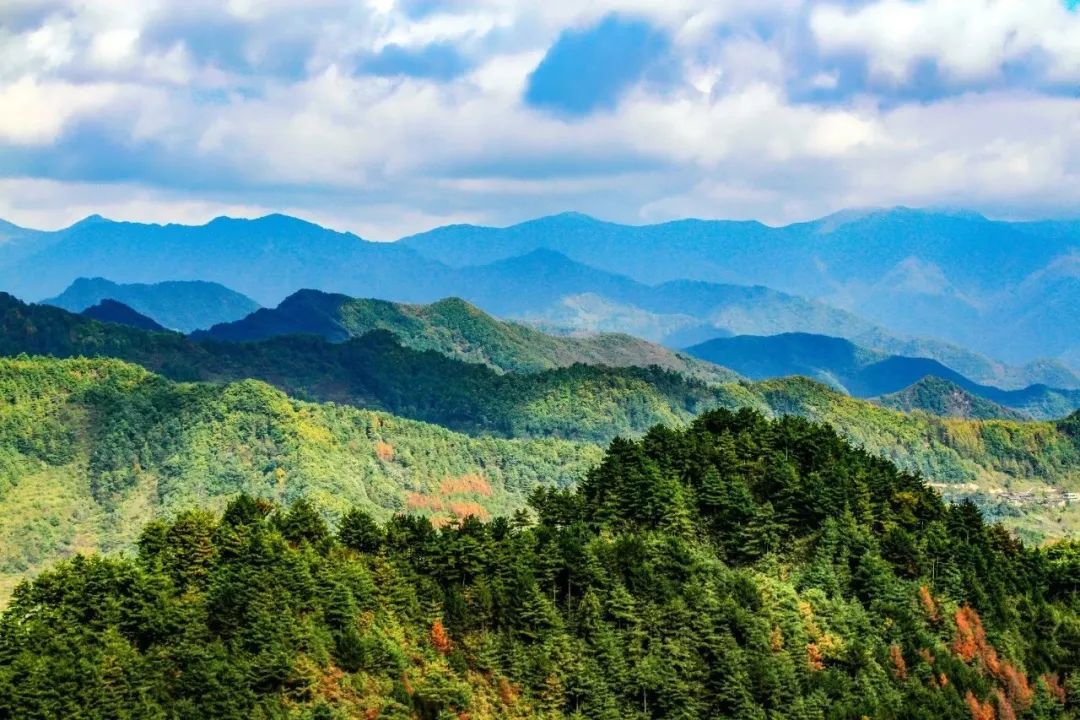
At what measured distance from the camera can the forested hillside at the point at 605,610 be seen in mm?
78062

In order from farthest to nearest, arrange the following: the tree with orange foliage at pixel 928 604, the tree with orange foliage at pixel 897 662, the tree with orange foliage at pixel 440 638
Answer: the tree with orange foliage at pixel 928 604 → the tree with orange foliage at pixel 897 662 → the tree with orange foliage at pixel 440 638

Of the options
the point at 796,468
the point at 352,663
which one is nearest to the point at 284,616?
the point at 352,663

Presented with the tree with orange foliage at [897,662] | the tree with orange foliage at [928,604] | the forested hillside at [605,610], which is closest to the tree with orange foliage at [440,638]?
the forested hillside at [605,610]

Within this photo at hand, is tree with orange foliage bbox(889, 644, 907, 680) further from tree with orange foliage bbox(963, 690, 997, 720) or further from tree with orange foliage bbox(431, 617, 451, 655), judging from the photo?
tree with orange foliage bbox(431, 617, 451, 655)

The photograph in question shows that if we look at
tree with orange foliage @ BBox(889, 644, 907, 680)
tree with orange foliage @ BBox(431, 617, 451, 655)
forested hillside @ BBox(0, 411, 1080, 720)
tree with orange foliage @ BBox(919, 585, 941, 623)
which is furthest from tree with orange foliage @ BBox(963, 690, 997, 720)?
tree with orange foliage @ BBox(431, 617, 451, 655)

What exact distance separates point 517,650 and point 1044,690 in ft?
128

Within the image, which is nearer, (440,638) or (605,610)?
(440,638)

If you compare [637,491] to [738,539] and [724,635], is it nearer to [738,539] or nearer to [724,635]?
Result: [738,539]

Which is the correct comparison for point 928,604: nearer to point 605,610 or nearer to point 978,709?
point 978,709

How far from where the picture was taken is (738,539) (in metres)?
106

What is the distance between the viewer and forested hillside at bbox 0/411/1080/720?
256ft

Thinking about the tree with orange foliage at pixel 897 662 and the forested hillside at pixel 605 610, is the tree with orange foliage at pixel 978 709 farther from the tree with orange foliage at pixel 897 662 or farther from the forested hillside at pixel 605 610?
the tree with orange foliage at pixel 897 662

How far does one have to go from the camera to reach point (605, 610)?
93.1 meters

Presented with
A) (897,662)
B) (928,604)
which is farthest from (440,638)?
(928,604)
